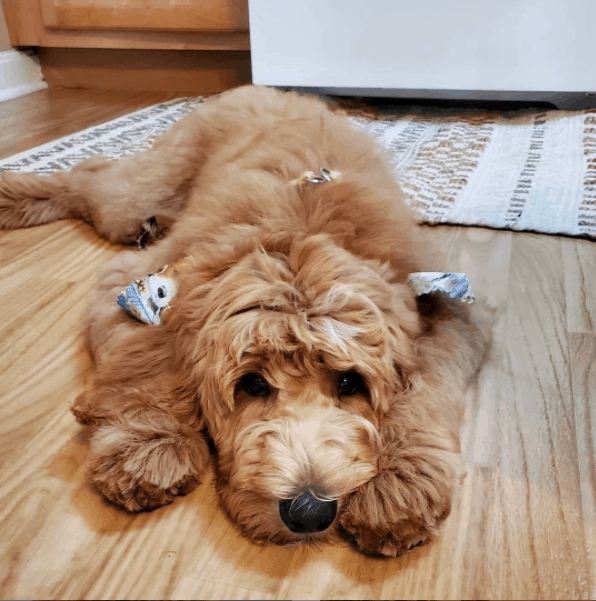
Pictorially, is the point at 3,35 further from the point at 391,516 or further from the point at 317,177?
the point at 391,516

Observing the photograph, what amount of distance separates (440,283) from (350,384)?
339mm

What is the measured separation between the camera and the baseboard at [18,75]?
199 inches

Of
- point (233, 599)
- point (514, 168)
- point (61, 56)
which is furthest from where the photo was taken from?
point (61, 56)

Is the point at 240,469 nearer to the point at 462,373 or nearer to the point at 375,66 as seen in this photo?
the point at 462,373

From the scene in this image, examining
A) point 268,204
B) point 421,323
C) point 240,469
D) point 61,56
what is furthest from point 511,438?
point 61,56

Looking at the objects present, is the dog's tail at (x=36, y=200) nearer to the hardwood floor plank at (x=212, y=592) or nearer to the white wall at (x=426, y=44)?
the hardwood floor plank at (x=212, y=592)

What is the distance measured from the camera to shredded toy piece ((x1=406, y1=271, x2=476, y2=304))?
142 centimetres

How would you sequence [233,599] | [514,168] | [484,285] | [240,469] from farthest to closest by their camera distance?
[514,168] → [484,285] → [240,469] → [233,599]

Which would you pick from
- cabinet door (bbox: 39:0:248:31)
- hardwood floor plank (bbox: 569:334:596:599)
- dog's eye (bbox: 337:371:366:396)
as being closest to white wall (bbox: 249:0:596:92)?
cabinet door (bbox: 39:0:248:31)

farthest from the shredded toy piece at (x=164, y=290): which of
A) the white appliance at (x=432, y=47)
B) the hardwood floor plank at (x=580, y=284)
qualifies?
the white appliance at (x=432, y=47)

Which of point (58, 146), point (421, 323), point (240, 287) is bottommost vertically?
point (58, 146)

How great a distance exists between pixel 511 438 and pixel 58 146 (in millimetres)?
3098

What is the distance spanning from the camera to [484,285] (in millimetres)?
2096

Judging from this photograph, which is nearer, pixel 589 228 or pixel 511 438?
pixel 511 438
